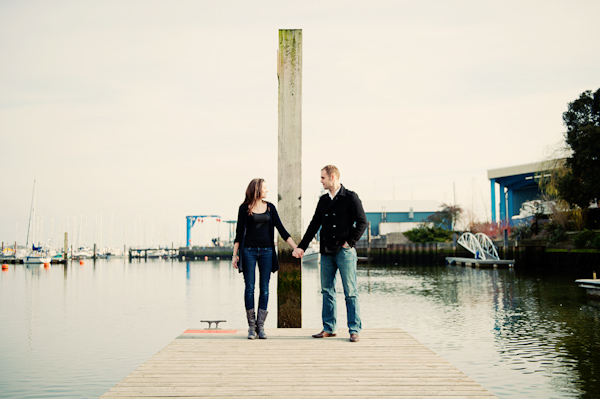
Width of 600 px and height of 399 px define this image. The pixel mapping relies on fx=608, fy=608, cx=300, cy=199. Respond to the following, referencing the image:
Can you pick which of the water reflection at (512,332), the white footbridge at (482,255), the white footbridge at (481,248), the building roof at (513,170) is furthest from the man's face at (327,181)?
the building roof at (513,170)

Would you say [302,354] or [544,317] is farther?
[544,317]

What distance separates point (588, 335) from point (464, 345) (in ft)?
9.79

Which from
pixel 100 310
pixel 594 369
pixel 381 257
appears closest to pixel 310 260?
pixel 381 257

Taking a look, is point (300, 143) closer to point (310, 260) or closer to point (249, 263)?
point (249, 263)

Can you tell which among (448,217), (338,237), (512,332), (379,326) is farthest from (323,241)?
(448,217)

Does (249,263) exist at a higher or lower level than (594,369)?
higher

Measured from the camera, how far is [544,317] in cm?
1700

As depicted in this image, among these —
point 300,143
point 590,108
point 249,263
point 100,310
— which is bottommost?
point 100,310

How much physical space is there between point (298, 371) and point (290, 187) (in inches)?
112

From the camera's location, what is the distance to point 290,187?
730 cm

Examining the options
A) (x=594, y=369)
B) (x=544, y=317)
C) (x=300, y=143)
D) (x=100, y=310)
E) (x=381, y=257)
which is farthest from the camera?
(x=381, y=257)

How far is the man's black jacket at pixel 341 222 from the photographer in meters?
6.59


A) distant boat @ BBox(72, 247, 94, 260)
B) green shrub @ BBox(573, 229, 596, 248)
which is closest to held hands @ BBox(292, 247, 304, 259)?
green shrub @ BBox(573, 229, 596, 248)

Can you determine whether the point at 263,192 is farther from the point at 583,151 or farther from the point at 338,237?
the point at 583,151
